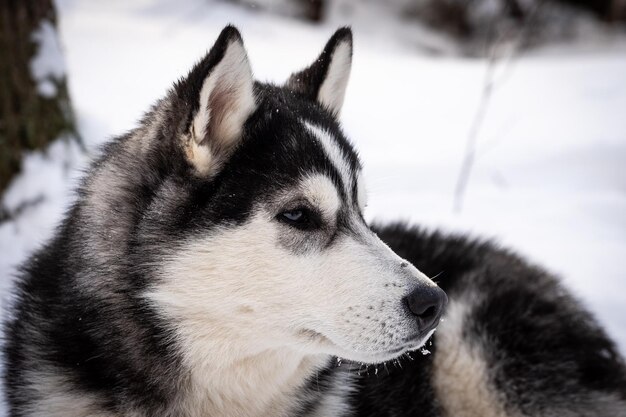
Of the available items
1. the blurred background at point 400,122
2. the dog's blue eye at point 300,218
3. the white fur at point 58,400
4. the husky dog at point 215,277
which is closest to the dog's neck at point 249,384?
the husky dog at point 215,277

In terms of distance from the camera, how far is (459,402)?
3045 millimetres

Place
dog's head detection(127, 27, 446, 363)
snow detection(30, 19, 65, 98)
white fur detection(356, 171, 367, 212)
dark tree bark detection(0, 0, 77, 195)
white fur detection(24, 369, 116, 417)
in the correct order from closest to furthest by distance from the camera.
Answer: dog's head detection(127, 27, 446, 363)
white fur detection(24, 369, 116, 417)
white fur detection(356, 171, 367, 212)
dark tree bark detection(0, 0, 77, 195)
snow detection(30, 19, 65, 98)

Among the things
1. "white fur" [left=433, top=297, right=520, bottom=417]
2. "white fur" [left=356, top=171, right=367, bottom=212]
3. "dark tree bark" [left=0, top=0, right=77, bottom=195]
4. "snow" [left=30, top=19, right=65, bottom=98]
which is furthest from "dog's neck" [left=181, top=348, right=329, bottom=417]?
"snow" [left=30, top=19, right=65, bottom=98]

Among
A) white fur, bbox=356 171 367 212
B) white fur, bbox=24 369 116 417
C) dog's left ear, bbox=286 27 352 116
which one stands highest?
dog's left ear, bbox=286 27 352 116

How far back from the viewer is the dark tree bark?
451 centimetres

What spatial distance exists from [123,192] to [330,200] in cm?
76

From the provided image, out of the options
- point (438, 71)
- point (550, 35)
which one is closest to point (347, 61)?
point (438, 71)

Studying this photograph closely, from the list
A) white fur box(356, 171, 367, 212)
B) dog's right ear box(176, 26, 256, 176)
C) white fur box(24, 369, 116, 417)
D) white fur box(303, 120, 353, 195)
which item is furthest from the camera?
white fur box(356, 171, 367, 212)

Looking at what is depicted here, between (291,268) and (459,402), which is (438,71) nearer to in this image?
(459,402)

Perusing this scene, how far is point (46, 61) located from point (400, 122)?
426 cm

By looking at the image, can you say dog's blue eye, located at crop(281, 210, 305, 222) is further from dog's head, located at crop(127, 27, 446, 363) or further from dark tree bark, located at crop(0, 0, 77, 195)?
dark tree bark, located at crop(0, 0, 77, 195)

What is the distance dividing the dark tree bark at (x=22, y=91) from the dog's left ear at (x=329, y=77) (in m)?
2.59

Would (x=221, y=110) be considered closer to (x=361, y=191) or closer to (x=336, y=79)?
(x=361, y=191)

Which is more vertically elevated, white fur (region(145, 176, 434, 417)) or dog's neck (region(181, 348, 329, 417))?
white fur (region(145, 176, 434, 417))
